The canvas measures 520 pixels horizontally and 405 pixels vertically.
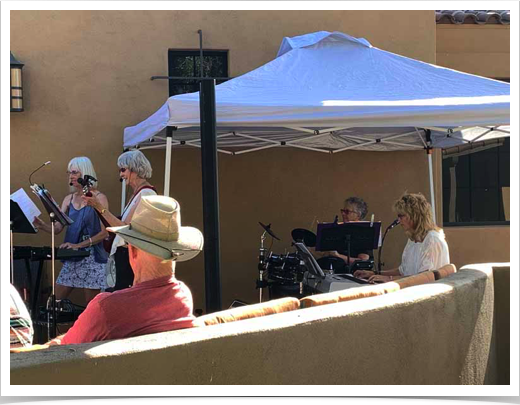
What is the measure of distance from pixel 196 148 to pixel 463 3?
3678 mm

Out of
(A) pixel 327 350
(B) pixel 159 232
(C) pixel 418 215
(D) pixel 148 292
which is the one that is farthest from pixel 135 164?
(A) pixel 327 350

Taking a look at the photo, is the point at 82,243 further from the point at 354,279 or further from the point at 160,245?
the point at 160,245

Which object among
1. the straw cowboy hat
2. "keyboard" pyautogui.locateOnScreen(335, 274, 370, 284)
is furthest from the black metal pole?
"keyboard" pyautogui.locateOnScreen(335, 274, 370, 284)

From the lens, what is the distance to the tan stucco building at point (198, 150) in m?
8.77

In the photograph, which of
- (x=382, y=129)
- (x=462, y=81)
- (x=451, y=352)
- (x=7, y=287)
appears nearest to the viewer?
(x=7, y=287)

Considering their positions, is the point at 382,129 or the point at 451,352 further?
the point at 382,129

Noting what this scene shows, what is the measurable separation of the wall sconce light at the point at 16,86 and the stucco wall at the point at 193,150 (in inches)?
6.3

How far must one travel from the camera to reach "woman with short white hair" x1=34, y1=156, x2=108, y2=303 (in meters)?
7.27

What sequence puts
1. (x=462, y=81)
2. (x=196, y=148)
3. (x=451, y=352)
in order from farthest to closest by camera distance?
1. (x=196, y=148)
2. (x=462, y=81)
3. (x=451, y=352)

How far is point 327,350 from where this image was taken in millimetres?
3750

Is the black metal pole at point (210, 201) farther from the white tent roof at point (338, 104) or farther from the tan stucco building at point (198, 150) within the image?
the tan stucco building at point (198, 150)

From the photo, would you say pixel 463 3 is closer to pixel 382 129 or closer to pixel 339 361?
pixel 382 129

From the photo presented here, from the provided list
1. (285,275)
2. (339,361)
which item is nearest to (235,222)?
(285,275)

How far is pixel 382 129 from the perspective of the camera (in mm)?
8617
